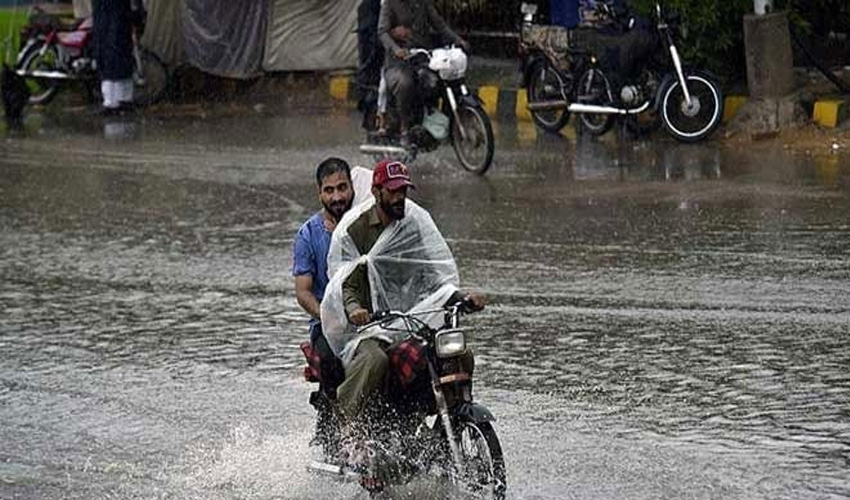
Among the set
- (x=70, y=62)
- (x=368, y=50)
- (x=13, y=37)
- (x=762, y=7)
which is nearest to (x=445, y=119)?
(x=368, y=50)

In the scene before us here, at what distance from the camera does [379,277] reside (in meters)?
7.23

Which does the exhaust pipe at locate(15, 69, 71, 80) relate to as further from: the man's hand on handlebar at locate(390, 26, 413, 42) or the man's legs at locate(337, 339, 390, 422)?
the man's legs at locate(337, 339, 390, 422)

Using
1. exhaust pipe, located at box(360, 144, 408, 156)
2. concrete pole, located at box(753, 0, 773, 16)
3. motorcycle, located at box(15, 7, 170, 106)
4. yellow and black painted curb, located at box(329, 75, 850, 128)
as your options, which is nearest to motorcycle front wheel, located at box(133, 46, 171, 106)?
motorcycle, located at box(15, 7, 170, 106)

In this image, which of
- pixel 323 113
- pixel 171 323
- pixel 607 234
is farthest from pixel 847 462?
pixel 323 113

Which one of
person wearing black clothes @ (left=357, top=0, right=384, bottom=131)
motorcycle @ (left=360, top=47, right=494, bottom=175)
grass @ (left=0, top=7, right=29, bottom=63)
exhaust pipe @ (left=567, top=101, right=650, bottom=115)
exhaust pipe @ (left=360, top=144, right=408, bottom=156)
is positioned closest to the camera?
motorcycle @ (left=360, top=47, right=494, bottom=175)

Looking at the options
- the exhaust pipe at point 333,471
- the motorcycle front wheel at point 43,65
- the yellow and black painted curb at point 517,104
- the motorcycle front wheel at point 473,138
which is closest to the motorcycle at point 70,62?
the motorcycle front wheel at point 43,65

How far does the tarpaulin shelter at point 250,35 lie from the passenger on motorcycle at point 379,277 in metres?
16.1

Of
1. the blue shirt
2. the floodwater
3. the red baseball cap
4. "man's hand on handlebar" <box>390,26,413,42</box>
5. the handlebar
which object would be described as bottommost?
the floodwater

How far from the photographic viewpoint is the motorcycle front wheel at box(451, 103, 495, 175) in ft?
53.7

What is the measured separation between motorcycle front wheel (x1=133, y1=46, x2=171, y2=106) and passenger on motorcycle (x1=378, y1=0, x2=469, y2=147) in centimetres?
698

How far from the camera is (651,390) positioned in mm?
8922

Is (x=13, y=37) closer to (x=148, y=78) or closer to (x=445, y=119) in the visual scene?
(x=148, y=78)

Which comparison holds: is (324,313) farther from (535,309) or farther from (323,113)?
(323,113)

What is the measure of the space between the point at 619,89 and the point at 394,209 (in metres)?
10.9
